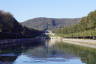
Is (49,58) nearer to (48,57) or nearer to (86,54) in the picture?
(48,57)

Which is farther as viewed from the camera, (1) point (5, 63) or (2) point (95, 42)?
(2) point (95, 42)

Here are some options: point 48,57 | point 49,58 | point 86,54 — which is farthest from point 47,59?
point 86,54

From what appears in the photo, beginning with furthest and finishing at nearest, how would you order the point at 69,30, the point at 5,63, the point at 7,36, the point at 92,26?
the point at 69,30 < the point at 92,26 < the point at 7,36 < the point at 5,63

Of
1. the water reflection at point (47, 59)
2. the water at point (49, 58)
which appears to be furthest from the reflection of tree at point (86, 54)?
the water reflection at point (47, 59)

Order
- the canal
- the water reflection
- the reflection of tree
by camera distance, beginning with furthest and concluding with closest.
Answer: the reflection of tree → the canal → the water reflection

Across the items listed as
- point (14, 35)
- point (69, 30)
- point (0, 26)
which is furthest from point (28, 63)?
point (69, 30)

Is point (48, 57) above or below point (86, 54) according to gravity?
above

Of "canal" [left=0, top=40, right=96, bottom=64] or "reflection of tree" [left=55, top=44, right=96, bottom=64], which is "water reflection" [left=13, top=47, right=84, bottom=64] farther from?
"reflection of tree" [left=55, top=44, right=96, bottom=64]

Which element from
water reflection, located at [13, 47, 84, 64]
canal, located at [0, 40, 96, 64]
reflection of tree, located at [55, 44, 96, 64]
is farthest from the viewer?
reflection of tree, located at [55, 44, 96, 64]

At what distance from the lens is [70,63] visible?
3228cm

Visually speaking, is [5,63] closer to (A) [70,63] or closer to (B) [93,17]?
(A) [70,63]

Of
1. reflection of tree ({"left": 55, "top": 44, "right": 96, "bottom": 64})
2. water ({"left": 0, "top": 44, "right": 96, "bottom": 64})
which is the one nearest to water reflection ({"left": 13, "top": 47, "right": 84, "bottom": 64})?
water ({"left": 0, "top": 44, "right": 96, "bottom": 64})

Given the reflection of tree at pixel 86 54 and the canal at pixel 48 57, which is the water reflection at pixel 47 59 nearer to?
the canal at pixel 48 57

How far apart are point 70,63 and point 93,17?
101 meters
